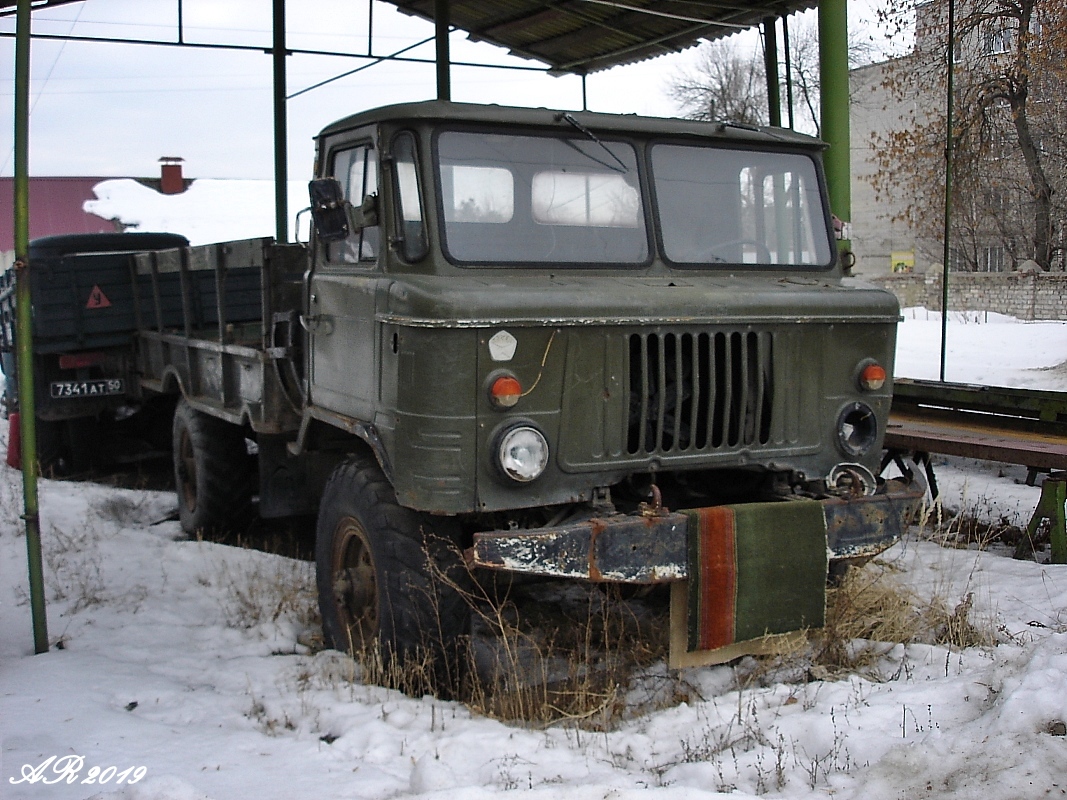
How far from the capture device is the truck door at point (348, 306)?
471 cm

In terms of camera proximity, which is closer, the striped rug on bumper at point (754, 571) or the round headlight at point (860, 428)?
the striped rug on bumper at point (754, 571)

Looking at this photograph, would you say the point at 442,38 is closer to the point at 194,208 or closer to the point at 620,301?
the point at 620,301

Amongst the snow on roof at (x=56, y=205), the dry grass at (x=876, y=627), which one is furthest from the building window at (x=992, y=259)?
the dry grass at (x=876, y=627)

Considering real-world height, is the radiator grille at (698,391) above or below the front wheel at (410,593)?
above

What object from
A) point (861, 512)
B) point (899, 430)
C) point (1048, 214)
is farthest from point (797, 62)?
point (861, 512)

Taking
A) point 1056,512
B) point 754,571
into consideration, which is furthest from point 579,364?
point 1056,512

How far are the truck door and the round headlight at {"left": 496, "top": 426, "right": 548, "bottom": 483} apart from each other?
717 mm

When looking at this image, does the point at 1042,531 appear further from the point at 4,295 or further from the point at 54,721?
the point at 4,295

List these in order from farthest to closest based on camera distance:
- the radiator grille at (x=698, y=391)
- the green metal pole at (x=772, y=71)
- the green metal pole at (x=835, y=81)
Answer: the green metal pole at (x=772, y=71)
the green metal pole at (x=835, y=81)
the radiator grille at (x=698, y=391)

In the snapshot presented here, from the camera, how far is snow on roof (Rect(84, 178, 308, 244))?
102ft

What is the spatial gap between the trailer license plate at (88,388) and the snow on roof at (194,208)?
21.9 metres

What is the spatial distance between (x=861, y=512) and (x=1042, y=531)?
2.74 metres

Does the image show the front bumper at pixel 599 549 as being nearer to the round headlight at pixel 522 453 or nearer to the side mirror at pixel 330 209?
the round headlight at pixel 522 453

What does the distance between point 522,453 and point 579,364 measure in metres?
0.42
